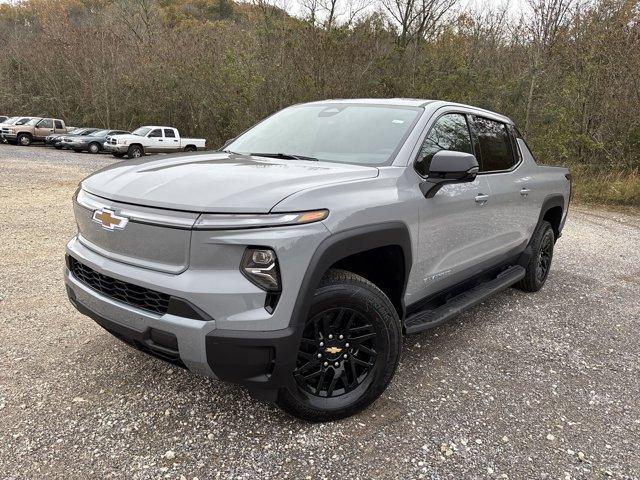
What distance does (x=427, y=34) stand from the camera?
893 inches

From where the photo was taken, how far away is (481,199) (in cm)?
353

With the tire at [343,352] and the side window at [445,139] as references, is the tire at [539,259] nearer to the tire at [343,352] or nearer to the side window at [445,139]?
the side window at [445,139]

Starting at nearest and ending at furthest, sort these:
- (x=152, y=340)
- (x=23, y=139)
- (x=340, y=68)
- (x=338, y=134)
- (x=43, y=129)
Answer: (x=152, y=340) < (x=338, y=134) < (x=340, y=68) < (x=23, y=139) < (x=43, y=129)

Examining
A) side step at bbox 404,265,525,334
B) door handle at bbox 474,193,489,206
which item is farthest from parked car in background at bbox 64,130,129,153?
door handle at bbox 474,193,489,206

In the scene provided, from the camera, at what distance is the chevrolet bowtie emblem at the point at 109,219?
91.7 inches

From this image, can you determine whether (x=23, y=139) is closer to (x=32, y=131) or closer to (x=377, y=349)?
(x=32, y=131)

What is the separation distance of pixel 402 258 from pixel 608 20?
659 inches

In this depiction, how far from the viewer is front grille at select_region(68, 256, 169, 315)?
→ 224cm

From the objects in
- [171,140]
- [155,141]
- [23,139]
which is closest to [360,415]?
[155,141]

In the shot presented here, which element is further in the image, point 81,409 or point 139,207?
point 81,409

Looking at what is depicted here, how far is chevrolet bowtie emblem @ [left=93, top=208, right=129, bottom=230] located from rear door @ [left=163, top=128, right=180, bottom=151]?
22.8m

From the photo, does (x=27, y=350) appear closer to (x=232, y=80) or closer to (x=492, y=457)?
(x=492, y=457)

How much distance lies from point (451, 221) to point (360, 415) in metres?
1.37

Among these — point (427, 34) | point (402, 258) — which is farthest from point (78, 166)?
point (402, 258)
